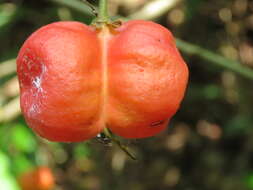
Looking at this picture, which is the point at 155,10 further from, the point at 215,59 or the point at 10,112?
the point at 10,112

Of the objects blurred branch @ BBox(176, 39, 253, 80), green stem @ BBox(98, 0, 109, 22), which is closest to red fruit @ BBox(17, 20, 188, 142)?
green stem @ BBox(98, 0, 109, 22)

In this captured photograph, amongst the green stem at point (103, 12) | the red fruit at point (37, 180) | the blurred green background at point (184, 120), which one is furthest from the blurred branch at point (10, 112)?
the green stem at point (103, 12)

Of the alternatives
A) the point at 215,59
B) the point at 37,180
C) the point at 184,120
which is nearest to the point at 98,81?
the point at 215,59

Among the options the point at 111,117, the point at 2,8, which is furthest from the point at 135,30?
the point at 2,8

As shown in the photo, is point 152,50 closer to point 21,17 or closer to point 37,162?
point 37,162

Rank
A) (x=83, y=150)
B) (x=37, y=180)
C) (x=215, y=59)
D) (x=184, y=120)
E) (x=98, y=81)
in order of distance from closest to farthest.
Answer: (x=98, y=81) < (x=215, y=59) < (x=37, y=180) < (x=83, y=150) < (x=184, y=120)

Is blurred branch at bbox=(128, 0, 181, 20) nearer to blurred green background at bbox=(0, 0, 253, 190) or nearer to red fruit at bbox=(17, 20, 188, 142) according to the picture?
blurred green background at bbox=(0, 0, 253, 190)

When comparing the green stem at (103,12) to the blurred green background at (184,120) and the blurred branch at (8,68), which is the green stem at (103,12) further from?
the blurred branch at (8,68)
